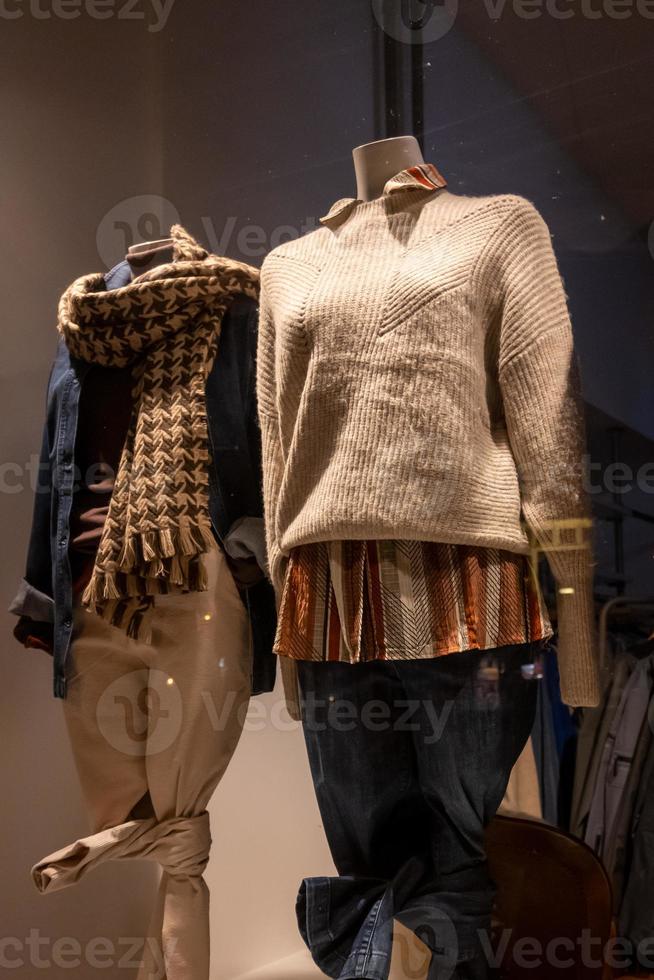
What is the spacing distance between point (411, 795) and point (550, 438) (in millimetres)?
562

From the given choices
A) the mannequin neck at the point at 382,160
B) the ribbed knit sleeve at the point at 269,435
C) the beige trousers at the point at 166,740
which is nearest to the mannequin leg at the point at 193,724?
the beige trousers at the point at 166,740

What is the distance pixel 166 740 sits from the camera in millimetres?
1839

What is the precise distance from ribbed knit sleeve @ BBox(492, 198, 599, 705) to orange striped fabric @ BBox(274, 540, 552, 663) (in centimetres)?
5

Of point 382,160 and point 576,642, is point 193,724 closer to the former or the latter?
point 576,642

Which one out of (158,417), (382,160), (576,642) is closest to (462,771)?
(576,642)

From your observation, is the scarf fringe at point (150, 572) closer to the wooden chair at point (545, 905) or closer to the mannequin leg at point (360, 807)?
the mannequin leg at point (360, 807)

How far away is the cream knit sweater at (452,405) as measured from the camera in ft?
4.85

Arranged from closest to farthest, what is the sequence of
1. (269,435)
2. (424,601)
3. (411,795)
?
1. (424,601)
2. (411,795)
3. (269,435)

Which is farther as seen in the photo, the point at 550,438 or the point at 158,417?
the point at 158,417

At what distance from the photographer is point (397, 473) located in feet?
4.87

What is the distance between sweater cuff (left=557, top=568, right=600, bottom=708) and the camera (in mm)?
1505

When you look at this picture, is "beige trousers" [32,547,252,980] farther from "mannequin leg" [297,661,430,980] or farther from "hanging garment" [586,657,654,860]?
"hanging garment" [586,657,654,860]

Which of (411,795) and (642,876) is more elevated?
(411,795)

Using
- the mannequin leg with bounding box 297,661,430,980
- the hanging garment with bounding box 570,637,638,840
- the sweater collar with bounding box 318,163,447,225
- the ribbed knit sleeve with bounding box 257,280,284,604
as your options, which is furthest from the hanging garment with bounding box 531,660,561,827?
the sweater collar with bounding box 318,163,447,225
